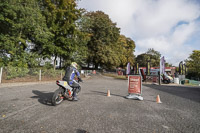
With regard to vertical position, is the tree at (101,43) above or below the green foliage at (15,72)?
above

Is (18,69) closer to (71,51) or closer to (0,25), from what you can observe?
(0,25)

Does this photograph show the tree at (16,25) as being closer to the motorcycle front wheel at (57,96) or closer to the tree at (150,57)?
the motorcycle front wheel at (57,96)

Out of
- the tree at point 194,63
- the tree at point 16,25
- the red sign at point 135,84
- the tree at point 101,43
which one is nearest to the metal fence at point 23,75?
the tree at point 16,25

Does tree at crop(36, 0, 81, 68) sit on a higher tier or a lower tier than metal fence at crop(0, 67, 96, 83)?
higher

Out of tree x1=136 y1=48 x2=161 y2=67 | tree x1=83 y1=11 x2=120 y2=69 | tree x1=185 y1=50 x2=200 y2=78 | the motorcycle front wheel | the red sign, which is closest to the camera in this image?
the motorcycle front wheel

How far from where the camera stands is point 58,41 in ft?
60.8

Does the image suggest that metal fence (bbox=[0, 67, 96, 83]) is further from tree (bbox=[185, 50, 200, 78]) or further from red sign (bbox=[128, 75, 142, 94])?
tree (bbox=[185, 50, 200, 78])

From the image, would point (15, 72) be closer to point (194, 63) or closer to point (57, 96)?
point (57, 96)

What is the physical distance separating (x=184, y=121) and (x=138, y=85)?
10.2ft

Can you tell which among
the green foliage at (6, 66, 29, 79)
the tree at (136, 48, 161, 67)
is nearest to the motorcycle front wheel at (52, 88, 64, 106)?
the green foliage at (6, 66, 29, 79)

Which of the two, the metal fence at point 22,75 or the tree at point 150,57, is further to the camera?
the tree at point 150,57

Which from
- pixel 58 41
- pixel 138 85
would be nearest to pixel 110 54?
pixel 58 41

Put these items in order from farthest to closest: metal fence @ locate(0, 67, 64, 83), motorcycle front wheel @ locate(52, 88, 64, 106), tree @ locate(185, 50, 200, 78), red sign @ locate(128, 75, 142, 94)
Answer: tree @ locate(185, 50, 200, 78)
metal fence @ locate(0, 67, 64, 83)
red sign @ locate(128, 75, 142, 94)
motorcycle front wheel @ locate(52, 88, 64, 106)

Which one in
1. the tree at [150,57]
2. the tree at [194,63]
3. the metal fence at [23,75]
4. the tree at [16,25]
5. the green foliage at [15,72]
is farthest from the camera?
the tree at [150,57]
